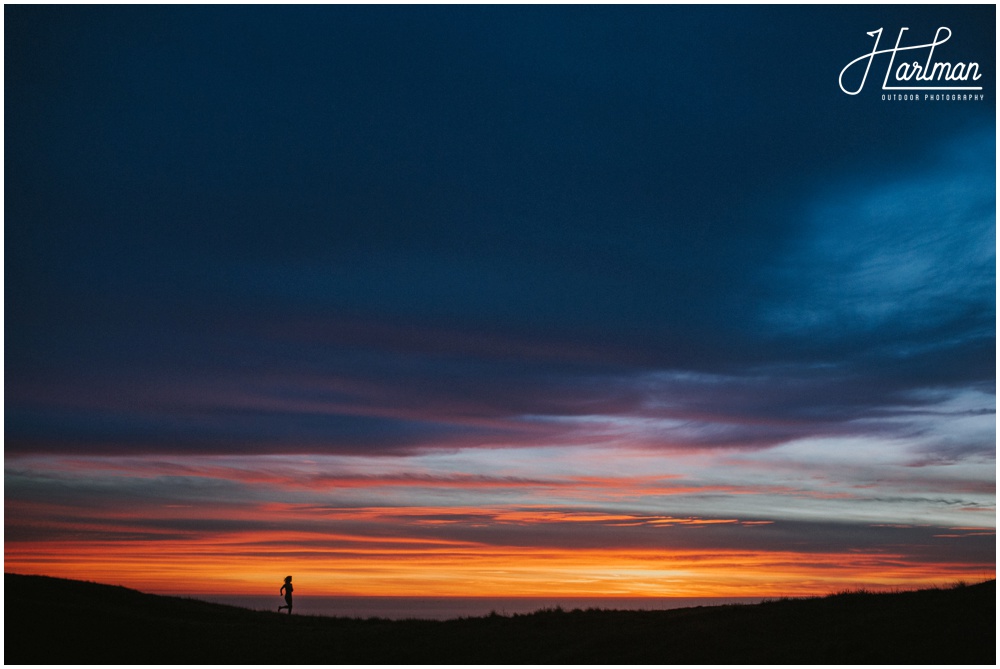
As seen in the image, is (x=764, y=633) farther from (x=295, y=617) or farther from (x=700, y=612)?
(x=295, y=617)

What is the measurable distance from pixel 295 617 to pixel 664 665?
66.4ft

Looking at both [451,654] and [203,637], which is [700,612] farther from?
[203,637]

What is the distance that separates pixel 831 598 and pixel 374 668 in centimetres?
1421

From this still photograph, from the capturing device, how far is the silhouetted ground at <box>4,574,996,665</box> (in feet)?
66.1

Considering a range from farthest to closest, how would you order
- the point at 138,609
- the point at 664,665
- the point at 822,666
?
the point at 138,609, the point at 664,665, the point at 822,666

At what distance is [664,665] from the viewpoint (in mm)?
20922

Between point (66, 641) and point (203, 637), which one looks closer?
point (66, 641)

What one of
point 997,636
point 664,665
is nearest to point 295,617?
point 664,665

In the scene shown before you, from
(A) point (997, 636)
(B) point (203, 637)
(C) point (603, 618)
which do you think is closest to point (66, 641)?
(B) point (203, 637)

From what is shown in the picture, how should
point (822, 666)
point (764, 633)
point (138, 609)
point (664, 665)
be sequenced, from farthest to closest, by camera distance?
point (138, 609)
point (764, 633)
point (664, 665)
point (822, 666)

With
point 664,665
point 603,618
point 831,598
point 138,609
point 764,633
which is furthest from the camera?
point 138,609

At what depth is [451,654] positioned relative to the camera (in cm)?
2427

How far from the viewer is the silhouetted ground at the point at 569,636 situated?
20.1 meters

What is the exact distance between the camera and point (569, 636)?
25.3 meters
